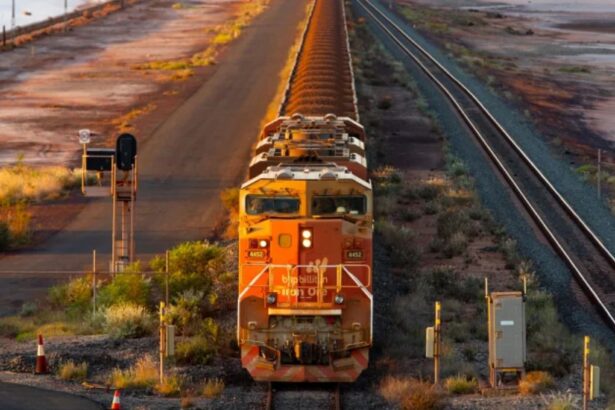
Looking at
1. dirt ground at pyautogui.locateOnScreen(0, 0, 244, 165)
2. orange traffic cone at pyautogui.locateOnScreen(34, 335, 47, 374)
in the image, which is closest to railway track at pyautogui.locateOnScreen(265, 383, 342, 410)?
orange traffic cone at pyautogui.locateOnScreen(34, 335, 47, 374)

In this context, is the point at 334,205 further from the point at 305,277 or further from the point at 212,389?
the point at 212,389

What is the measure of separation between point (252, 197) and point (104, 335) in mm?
4535

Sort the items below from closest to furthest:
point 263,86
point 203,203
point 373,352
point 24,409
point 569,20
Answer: point 24,409 < point 373,352 < point 203,203 < point 263,86 < point 569,20

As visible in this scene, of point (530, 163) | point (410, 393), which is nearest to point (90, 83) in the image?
point (530, 163)

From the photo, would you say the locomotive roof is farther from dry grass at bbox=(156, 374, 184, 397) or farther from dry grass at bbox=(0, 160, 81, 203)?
dry grass at bbox=(0, 160, 81, 203)

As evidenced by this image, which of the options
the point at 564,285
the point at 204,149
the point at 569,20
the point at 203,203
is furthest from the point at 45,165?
the point at 569,20

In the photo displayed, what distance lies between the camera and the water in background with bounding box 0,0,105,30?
5733 inches

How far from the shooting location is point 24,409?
17828 millimetres

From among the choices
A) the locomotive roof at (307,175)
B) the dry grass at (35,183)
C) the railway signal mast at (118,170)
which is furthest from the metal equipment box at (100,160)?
the dry grass at (35,183)

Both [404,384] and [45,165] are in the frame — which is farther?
[45,165]

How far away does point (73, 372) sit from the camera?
20266 mm

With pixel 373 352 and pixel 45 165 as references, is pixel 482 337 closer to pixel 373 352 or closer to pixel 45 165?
pixel 373 352

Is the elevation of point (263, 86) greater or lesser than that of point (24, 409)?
greater

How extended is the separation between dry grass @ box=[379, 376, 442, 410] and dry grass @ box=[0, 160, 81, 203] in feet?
72.9
